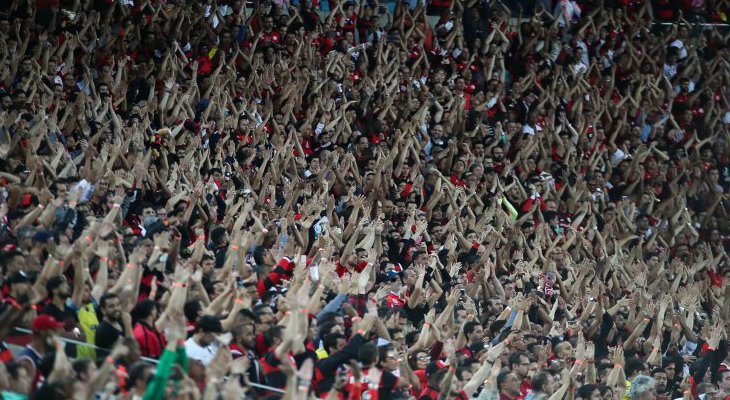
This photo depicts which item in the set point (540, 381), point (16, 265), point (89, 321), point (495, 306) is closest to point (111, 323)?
point (89, 321)

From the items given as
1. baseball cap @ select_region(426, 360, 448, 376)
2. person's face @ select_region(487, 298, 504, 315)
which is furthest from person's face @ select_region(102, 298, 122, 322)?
person's face @ select_region(487, 298, 504, 315)

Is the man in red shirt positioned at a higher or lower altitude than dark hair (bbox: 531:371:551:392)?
higher

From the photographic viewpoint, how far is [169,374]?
20.7 feet

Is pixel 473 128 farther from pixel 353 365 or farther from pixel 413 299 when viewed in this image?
pixel 353 365

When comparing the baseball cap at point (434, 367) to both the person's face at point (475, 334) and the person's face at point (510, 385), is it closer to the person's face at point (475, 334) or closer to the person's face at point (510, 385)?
the person's face at point (510, 385)

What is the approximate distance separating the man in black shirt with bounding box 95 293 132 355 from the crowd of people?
0.02 metres

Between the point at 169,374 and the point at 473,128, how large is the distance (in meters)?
9.88

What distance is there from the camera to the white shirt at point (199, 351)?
756 cm

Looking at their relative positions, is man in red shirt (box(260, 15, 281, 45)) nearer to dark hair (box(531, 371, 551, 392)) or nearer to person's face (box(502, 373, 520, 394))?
dark hair (box(531, 371, 551, 392))

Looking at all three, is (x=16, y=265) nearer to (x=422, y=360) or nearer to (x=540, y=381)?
(x=422, y=360)

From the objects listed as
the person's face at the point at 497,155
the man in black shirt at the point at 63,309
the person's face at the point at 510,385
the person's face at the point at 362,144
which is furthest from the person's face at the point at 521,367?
the person's face at the point at 497,155

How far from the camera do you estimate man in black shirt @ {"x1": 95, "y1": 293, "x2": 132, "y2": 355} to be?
7.43 meters

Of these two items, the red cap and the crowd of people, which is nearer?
the red cap

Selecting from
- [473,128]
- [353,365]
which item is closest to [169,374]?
[353,365]
